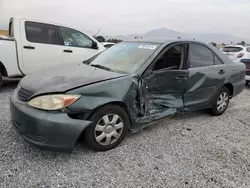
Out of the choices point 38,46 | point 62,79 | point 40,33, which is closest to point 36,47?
point 38,46

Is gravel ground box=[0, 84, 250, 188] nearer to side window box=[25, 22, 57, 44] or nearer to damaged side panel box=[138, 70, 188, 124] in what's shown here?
damaged side panel box=[138, 70, 188, 124]

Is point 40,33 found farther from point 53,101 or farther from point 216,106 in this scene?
point 216,106

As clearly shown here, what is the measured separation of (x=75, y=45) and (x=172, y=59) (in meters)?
3.09

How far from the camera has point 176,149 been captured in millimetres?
2963

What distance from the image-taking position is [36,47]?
5176mm

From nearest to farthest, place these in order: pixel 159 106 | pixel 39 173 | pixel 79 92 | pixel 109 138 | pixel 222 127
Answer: pixel 39 173 < pixel 79 92 < pixel 109 138 < pixel 159 106 < pixel 222 127

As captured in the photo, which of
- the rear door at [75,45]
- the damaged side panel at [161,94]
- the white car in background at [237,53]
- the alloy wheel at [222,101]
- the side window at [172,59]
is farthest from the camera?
the white car in background at [237,53]

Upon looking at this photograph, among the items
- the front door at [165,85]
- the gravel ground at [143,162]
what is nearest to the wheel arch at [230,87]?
the gravel ground at [143,162]

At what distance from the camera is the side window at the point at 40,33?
5156mm

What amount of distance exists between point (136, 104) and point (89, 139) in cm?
79

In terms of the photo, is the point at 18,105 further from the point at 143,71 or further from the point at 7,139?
the point at 143,71

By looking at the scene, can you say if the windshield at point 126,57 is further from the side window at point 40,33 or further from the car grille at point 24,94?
the side window at point 40,33

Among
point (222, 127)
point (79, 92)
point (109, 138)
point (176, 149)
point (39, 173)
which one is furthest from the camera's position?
point (222, 127)

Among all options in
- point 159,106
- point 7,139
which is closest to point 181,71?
point 159,106
